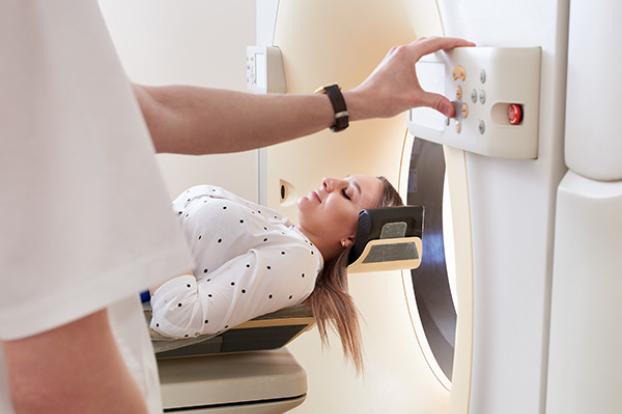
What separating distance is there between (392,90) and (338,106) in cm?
11

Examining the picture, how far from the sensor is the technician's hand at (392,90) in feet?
4.43

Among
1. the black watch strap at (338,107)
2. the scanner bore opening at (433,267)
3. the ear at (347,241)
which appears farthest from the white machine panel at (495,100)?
the scanner bore opening at (433,267)

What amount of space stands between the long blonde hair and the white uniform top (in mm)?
1274

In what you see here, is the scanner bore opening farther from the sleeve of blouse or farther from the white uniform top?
the white uniform top

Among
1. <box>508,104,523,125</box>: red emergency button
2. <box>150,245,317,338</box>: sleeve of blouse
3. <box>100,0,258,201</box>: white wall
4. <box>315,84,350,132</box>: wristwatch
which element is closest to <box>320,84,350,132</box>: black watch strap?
<box>315,84,350,132</box>: wristwatch

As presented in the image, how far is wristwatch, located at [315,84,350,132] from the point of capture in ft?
4.33

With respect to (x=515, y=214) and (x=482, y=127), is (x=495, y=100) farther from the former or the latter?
A: (x=515, y=214)

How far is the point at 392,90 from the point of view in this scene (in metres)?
1.38

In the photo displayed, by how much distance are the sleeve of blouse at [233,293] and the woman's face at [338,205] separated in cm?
37

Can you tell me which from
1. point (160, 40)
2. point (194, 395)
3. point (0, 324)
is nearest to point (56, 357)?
point (0, 324)

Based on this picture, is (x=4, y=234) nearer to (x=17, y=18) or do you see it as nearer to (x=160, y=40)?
(x=17, y=18)

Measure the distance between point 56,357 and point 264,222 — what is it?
139 cm

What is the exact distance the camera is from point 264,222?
198 cm

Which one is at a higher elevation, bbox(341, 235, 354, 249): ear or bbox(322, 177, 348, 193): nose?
bbox(322, 177, 348, 193): nose
